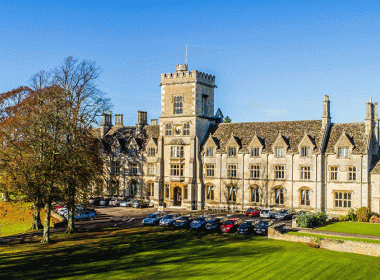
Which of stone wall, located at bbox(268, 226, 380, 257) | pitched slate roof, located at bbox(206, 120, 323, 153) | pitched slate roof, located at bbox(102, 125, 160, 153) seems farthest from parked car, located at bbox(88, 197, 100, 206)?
stone wall, located at bbox(268, 226, 380, 257)

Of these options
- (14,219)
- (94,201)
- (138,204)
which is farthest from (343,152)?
(14,219)

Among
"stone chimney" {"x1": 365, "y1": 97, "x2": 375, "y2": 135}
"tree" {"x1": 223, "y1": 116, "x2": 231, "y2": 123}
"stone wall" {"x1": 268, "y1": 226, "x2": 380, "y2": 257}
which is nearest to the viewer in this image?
"stone wall" {"x1": 268, "y1": 226, "x2": 380, "y2": 257}

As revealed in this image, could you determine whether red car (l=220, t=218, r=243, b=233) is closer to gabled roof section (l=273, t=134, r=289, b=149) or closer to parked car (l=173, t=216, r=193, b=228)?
parked car (l=173, t=216, r=193, b=228)

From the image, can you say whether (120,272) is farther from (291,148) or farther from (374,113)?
(374,113)

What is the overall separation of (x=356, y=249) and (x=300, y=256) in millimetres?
5659

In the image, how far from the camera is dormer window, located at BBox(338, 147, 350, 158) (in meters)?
59.5

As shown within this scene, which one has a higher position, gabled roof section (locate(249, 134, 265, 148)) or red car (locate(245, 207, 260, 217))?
gabled roof section (locate(249, 134, 265, 148))

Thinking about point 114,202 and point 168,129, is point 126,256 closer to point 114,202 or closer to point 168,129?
point 168,129

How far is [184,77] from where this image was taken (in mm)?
70312

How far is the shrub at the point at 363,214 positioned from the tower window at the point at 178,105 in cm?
3046

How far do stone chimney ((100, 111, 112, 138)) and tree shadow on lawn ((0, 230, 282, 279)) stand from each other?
40245 millimetres

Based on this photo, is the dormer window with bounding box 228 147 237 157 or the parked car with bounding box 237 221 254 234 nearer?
the parked car with bounding box 237 221 254 234

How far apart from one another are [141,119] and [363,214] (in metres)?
42.5

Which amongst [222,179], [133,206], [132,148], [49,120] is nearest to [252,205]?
[222,179]
